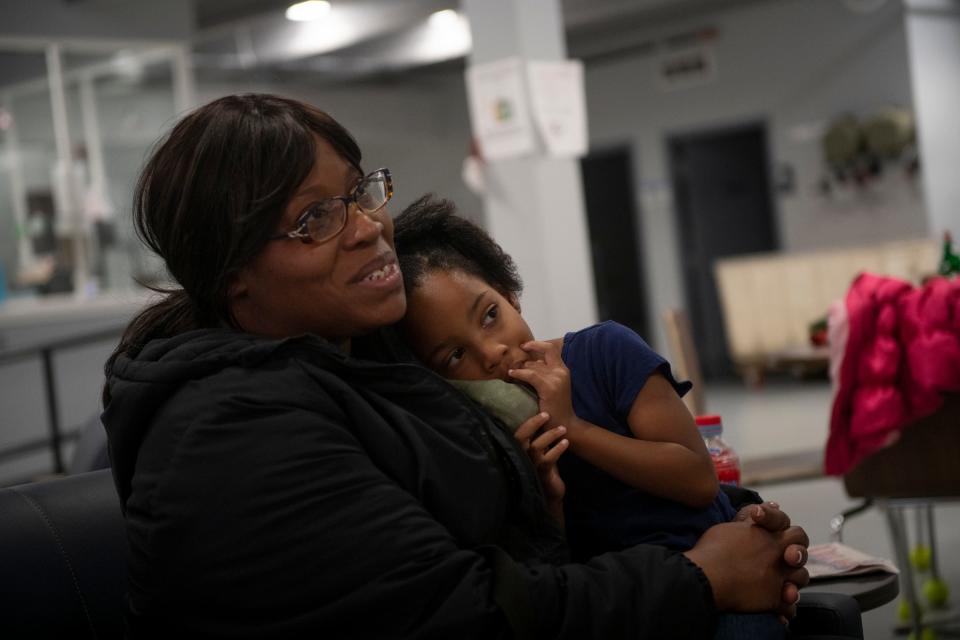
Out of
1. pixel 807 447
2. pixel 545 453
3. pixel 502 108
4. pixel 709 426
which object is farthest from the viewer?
pixel 807 447

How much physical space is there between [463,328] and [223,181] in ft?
1.33

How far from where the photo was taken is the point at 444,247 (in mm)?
1726

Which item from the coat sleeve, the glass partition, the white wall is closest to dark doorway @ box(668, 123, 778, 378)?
the white wall

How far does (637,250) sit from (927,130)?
148 inches

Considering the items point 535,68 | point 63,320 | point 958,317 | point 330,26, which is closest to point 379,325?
point 958,317

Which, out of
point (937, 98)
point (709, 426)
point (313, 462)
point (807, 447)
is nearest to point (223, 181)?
point (313, 462)

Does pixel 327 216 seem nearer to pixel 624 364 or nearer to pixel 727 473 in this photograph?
pixel 624 364

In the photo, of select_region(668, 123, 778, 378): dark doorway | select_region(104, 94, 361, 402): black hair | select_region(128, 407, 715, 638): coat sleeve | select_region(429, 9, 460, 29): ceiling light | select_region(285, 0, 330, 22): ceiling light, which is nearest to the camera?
select_region(128, 407, 715, 638): coat sleeve

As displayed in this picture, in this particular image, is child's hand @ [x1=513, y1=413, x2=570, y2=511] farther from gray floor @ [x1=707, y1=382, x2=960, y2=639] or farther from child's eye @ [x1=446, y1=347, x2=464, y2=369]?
gray floor @ [x1=707, y1=382, x2=960, y2=639]

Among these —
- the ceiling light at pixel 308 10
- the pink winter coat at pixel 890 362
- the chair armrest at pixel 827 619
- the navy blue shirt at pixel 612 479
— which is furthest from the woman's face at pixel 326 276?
the ceiling light at pixel 308 10

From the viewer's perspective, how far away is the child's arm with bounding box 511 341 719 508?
60.8 inches

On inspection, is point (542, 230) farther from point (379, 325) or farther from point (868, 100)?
point (868, 100)

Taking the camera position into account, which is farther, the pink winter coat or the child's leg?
the pink winter coat

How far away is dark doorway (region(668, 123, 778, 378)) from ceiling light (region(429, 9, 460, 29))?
280 centimetres
